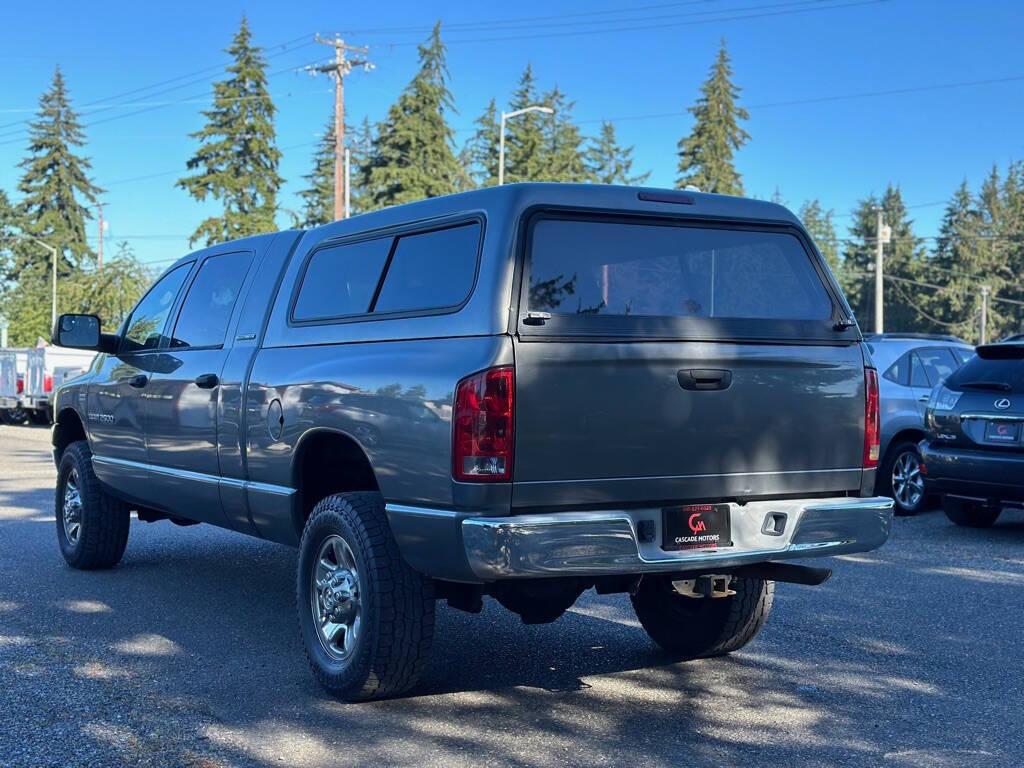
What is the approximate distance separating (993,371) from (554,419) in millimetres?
6695

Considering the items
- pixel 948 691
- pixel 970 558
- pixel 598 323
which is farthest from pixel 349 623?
pixel 970 558

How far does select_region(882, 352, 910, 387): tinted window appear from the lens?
39.4 feet

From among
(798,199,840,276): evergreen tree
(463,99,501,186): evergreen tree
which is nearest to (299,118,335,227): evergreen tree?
(463,99,501,186): evergreen tree

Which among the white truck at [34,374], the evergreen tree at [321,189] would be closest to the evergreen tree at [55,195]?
the evergreen tree at [321,189]

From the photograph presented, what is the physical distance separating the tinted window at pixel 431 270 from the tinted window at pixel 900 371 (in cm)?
807

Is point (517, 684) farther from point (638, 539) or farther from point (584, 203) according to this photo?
point (584, 203)

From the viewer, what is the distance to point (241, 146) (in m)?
59.8

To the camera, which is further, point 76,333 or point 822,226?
point 822,226

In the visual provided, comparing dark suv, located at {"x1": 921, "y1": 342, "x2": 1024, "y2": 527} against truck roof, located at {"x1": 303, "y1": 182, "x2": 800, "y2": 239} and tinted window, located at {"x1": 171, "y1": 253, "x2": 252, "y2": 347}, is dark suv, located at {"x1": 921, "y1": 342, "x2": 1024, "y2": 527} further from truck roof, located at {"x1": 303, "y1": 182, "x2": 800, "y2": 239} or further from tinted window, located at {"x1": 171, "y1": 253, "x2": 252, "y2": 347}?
tinted window, located at {"x1": 171, "y1": 253, "x2": 252, "y2": 347}

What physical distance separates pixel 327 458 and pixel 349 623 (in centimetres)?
83

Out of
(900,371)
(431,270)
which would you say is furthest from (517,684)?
(900,371)

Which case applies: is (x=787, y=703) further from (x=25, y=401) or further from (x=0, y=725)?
(x=25, y=401)

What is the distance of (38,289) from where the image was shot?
73.7 meters

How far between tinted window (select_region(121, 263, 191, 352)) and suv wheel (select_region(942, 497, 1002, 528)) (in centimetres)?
706
